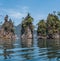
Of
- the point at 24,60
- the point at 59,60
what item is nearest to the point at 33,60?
the point at 24,60

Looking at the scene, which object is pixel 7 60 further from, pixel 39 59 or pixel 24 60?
pixel 39 59

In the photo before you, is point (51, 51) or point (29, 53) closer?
Result: point (29, 53)

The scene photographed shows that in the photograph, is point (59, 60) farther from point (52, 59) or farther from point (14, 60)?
point (14, 60)

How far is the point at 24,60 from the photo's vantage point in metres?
32.4

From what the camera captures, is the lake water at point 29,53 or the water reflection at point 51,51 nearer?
the lake water at point 29,53

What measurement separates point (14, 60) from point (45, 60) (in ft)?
12.9

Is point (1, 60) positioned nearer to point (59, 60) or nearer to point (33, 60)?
point (33, 60)

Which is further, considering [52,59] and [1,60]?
[52,59]

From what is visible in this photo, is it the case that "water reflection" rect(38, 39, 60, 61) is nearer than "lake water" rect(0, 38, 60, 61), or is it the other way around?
"lake water" rect(0, 38, 60, 61)

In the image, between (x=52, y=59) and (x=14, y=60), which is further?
(x=52, y=59)

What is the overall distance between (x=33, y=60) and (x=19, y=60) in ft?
6.10

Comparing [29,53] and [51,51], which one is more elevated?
[51,51]

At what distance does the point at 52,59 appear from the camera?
112 ft

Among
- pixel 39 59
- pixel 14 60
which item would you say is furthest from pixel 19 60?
pixel 39 59
